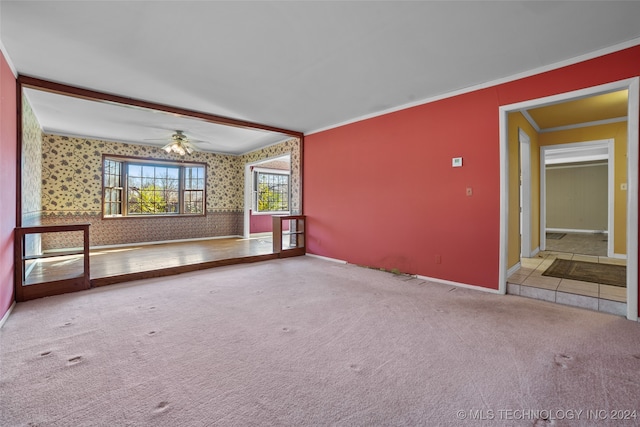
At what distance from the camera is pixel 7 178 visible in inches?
113

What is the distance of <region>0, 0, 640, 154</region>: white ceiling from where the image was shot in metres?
2.20

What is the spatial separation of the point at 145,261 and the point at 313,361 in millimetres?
4348

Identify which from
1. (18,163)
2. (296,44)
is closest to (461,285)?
(296,44)

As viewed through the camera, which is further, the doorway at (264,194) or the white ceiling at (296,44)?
the doorway at (264,194)

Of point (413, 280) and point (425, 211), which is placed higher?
point (425, 211)

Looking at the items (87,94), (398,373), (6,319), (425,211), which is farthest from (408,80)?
(6,319)

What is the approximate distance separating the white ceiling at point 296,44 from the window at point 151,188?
2910mm

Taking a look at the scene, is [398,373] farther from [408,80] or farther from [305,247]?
[305,247]

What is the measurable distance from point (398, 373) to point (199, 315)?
1.92m

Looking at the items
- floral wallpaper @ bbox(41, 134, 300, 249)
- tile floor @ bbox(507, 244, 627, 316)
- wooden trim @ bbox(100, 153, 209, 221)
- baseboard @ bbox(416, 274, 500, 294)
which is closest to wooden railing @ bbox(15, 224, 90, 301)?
floral wallpaper @ bbox(41, 134, 300, 249)

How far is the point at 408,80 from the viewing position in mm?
3469

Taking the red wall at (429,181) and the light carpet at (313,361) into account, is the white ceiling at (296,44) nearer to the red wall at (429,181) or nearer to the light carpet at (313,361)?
A: the red wall at (429,181)

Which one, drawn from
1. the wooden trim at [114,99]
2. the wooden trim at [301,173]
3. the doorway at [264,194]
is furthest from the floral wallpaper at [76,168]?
the wooden trim at [301,173]

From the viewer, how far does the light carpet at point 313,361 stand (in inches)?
58.6
